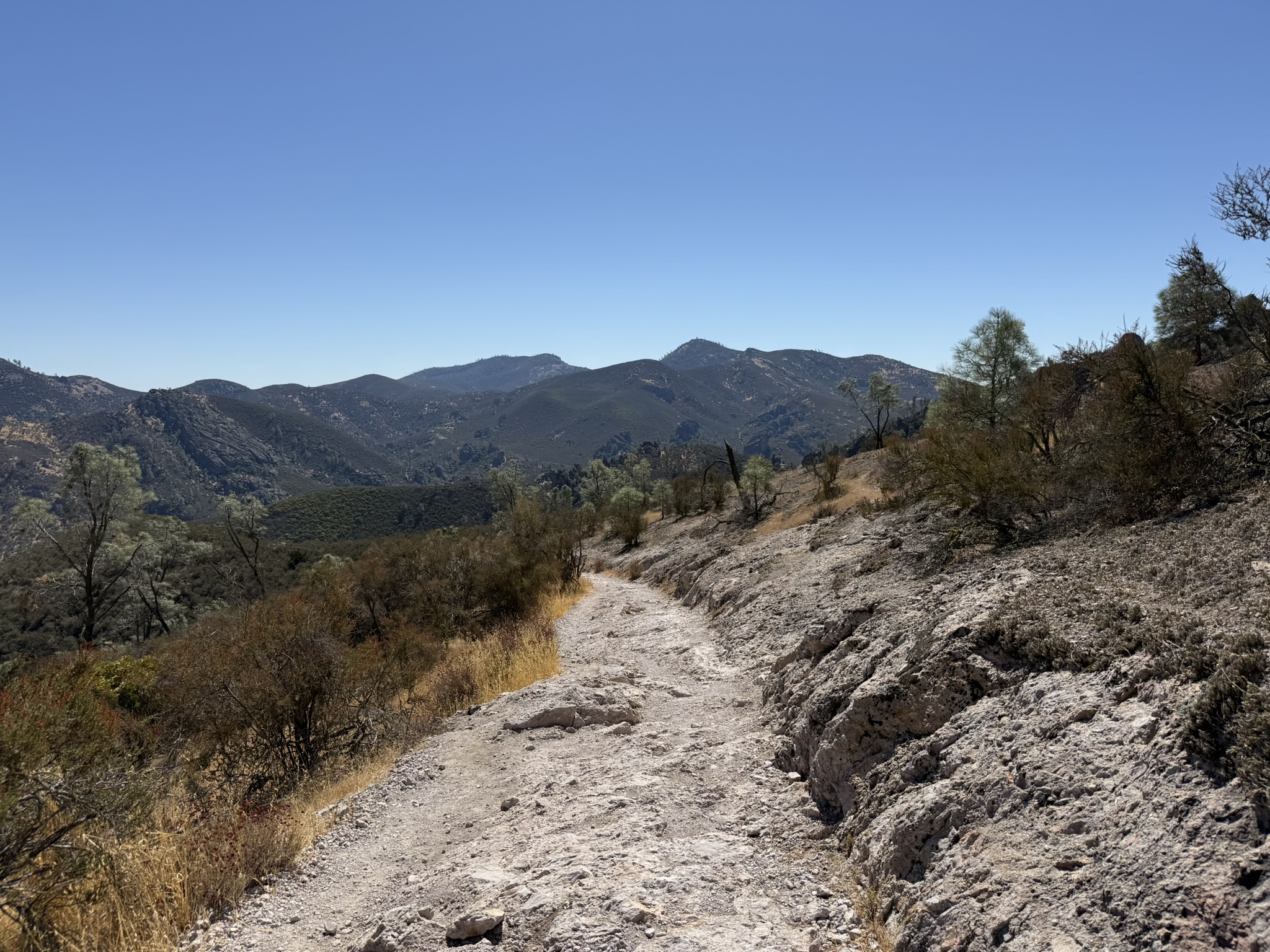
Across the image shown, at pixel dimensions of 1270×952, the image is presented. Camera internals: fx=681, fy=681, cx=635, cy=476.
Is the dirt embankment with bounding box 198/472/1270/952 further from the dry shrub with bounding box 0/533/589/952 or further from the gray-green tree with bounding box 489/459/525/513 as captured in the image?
the gray-green tree with bounding box 489/459/525/513

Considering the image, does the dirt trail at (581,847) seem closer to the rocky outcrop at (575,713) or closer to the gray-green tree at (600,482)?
the rocky outcrop at (575,713)

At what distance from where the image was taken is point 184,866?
5.44 m

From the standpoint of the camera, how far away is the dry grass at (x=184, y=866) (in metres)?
4.85

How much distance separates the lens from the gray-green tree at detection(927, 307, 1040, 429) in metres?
32.2

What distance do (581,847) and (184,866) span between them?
3.17m

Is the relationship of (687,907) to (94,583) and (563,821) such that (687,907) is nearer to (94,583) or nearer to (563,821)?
(563,821)

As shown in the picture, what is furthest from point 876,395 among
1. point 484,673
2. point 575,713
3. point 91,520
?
point 575,713

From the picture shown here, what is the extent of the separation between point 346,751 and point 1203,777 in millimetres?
9470

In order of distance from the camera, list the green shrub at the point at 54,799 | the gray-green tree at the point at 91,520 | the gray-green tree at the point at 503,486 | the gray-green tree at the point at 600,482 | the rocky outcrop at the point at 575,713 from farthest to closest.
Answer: the gray-green tree at the point at 600,482 < the gray-green tree at the point at 503,486 < the gray-green tree at the point at 91,520 < the rocky outcrop at the point at 575,713 < the green shrub at the point at 54,799

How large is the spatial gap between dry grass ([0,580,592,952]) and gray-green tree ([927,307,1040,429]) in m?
30.6

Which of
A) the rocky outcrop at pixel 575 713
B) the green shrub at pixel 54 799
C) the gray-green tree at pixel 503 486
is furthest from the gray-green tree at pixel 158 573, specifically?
the gray-green tree at pixel 503 486

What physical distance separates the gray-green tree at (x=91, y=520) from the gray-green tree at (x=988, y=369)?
35.5 metres

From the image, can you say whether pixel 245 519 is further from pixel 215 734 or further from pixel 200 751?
pixel 215 734

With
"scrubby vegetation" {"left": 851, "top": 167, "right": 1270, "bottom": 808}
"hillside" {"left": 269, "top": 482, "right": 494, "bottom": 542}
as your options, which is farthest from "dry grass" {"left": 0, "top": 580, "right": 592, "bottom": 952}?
→ "hillside" {"left": 269, "top": 482, "right": 494, "bottom": 542}
